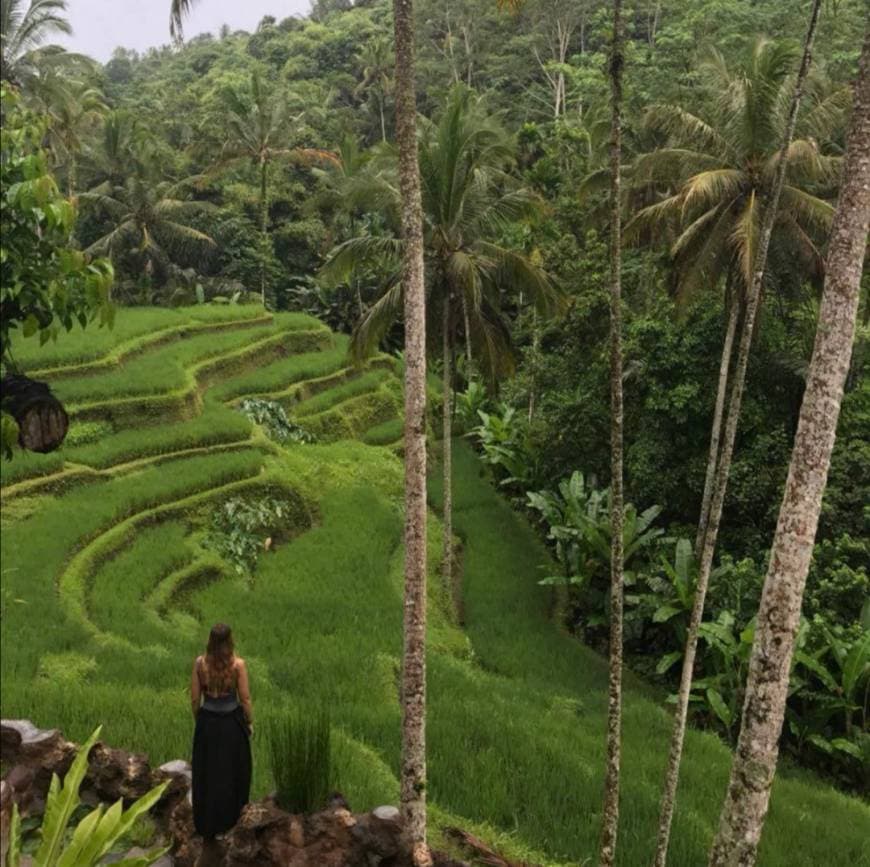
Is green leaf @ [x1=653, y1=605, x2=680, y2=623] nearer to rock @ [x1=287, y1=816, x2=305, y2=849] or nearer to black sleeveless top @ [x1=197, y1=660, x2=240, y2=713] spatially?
rock @ [x1=287, y1=816, x2=305, y2=849]

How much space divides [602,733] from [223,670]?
6.40 m

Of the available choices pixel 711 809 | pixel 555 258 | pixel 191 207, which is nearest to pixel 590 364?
pixel 555 258

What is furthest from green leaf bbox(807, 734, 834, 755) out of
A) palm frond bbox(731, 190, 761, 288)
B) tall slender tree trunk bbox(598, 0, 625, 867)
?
tall slender tree trunk bbox(598, 0, 625, 867)

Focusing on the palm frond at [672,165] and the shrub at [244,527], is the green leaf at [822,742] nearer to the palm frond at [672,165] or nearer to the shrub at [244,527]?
the palm frond at [672,165]

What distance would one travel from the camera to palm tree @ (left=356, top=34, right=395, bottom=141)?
41003 mm

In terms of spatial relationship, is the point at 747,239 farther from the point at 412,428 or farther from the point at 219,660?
the point at 219,660

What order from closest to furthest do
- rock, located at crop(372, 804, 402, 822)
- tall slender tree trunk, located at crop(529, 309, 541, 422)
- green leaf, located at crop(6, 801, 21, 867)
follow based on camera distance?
green leaf, located at crop(6, 801, 21, 867) < rock, located at crop(372, 804, 402, 822) < tall slender tree trunk, located at crop(529, 309, 541, 422)

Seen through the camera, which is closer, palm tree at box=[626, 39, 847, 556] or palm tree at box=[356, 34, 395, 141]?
palm tree at box=[626, 39, 847, 556]

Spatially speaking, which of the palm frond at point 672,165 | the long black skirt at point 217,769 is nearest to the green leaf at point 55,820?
the long black skirt at point 217,769

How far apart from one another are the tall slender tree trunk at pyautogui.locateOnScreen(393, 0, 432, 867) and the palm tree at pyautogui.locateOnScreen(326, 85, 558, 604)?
7627 mm

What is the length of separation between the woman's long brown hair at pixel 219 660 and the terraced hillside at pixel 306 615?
201 cm

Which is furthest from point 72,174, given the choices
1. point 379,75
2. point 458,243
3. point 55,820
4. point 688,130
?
point 55,820

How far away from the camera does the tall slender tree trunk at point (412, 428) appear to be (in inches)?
207

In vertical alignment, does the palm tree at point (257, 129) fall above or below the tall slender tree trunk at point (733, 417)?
above
